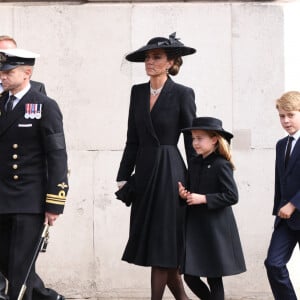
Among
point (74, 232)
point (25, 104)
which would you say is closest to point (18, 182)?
point (25, 104)

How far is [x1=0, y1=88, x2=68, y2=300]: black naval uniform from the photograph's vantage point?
6578 mm

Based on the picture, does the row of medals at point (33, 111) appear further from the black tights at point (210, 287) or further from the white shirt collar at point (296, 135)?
the white shirt collar at point (296, 135)

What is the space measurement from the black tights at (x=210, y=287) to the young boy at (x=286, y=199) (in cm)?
38

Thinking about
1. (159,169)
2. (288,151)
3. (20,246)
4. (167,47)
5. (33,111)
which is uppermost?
(167,47)

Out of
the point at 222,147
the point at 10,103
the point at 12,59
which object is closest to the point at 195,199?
the point at 222,147

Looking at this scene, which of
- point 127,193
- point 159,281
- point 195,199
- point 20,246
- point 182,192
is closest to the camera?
point 20,246

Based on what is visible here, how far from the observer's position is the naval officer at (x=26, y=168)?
21.6 ft

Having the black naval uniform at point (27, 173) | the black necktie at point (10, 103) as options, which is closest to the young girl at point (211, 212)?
the black naval uniform at point (27, 173)

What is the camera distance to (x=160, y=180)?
7.36 meters

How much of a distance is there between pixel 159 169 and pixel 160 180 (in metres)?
0.08

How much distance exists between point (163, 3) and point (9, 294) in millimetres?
3279

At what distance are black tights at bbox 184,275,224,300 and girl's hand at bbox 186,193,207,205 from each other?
535 mm

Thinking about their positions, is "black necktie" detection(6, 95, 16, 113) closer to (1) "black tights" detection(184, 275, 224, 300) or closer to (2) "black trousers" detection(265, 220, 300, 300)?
(1) "black tights" detection(184, 275, 224, 300)

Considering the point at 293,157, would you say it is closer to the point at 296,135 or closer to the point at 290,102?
the point at 296,135
